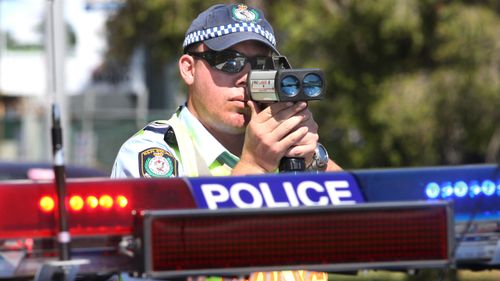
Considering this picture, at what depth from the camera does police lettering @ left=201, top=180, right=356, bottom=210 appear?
Result: 2156 millimetres

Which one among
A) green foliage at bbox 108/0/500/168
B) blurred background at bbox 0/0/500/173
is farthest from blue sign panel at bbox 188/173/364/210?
green foliage at bbox 108/0/500/168

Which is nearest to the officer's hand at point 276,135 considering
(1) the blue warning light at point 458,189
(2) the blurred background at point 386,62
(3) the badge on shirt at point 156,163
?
(3) the badge on shirt at point 156,163

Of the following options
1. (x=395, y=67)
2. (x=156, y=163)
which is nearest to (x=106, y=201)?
(x=156, y=163)

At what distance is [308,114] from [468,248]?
2.07ft

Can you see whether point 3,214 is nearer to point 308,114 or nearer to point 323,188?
point 323,188

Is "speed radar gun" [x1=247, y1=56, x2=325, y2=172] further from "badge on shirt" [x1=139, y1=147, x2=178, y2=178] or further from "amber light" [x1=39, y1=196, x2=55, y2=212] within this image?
"amber light" [x1=39, y1=196, x2=55, y2=212]

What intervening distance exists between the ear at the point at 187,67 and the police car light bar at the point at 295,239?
1126mm

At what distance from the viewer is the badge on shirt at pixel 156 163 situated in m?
2.85

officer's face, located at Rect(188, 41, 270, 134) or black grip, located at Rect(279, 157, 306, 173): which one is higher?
officer's face, located at Rect(188, 41, 270, 134)

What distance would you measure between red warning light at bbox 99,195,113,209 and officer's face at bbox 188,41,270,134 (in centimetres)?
94

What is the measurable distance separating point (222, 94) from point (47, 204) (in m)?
1.07

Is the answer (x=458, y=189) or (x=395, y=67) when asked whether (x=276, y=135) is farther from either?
(x=395, y=67)

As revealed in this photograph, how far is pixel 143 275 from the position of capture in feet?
6.75

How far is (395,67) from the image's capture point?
49.9 feet
